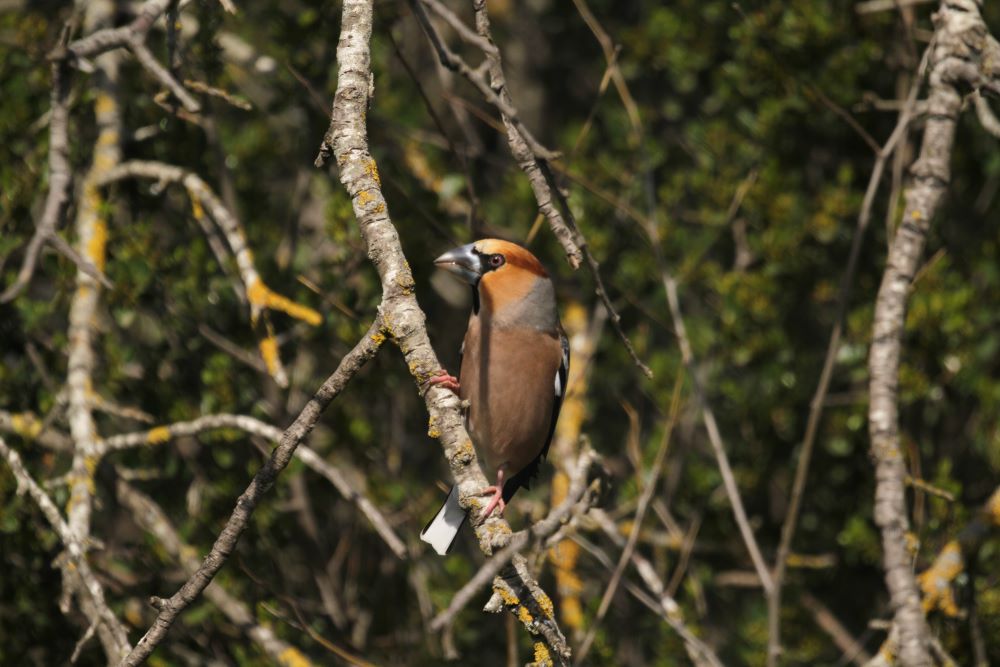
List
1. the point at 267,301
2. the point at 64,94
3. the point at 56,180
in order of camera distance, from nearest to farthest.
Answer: the point at 56,180
the point at 64,94
the point at 267,301

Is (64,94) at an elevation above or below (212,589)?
above

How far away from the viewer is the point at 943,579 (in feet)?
14.0

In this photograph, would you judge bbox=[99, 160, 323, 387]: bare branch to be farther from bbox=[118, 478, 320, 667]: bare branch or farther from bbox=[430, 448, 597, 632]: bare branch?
bbox=[430, 448, 597, 632]: bare branch

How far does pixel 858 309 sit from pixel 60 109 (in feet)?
11.6

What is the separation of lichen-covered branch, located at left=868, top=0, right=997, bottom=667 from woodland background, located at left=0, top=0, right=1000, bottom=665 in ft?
1.79

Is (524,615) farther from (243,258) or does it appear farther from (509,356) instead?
(509,356)

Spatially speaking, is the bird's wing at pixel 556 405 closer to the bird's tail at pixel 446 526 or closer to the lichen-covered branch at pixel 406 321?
the bird's tail at pixel 446 526

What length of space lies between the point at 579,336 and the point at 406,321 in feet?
9.82

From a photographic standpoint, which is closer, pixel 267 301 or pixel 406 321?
pixel 406 321

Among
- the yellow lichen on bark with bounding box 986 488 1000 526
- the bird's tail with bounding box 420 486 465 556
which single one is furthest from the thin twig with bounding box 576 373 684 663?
the yellow lichen on bark with bounding box 986 488 1000 526

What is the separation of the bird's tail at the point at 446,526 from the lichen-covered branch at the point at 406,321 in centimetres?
182

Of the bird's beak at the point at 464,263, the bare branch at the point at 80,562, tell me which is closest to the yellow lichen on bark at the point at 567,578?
the bird's beak at the point at 464,263

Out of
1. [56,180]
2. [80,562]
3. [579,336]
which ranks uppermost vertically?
[56,180]

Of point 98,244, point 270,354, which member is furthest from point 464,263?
point 98,244
